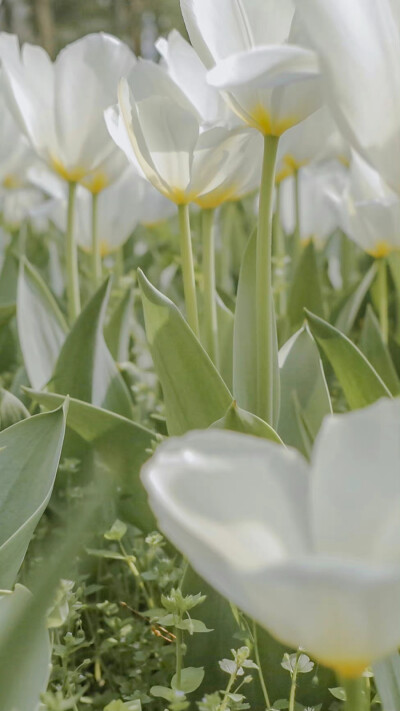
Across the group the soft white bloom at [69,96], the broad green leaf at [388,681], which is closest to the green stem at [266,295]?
the broad green leaf at [388,681]

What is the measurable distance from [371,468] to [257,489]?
0.13ft

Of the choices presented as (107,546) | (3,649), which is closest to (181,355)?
(107,546)

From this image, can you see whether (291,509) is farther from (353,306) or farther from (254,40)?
(353,306)

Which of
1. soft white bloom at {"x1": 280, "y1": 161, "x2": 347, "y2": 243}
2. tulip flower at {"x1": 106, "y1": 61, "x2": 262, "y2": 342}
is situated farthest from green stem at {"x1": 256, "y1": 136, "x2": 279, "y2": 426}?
soft white bloom at {"x1": 280, "y1": 161, "x2": 347, "y2": 243}

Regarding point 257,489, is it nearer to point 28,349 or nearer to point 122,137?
point 122,137

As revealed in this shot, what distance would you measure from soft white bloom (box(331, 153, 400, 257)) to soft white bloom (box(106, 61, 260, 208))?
0.37m

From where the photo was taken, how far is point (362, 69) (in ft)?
1.75

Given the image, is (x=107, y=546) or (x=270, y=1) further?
(x=107, y=546)

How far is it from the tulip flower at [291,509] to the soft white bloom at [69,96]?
34.2 inches

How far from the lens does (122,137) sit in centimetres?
81

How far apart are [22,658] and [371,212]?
0.92 metres

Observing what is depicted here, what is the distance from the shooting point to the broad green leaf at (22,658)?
41 centimetres

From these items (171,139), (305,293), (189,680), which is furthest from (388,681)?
(305,293)

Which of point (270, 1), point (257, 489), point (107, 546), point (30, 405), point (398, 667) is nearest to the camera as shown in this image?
point (257, 489)
